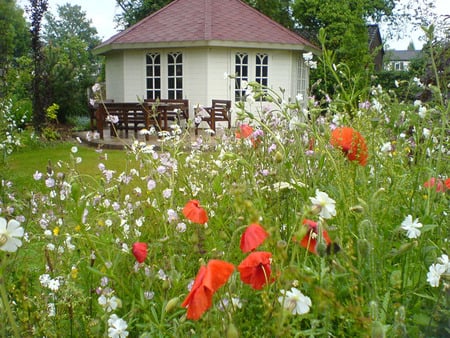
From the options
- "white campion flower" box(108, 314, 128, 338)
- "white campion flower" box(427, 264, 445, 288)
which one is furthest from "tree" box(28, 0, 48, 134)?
"white campion flower" box(427, 264, 445, 288)

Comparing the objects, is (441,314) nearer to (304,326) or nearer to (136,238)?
(304,326)

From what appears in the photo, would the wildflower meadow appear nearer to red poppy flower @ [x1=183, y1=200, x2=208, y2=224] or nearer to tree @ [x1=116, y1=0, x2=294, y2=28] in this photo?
red poppy flower @ [x1=183, y1=200, x2=208, y2=224]

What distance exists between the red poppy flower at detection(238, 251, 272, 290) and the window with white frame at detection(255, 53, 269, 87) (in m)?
13.6

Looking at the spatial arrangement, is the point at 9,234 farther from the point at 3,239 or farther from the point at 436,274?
the point at 436,274

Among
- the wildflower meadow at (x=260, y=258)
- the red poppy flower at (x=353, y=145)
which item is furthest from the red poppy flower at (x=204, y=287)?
the red poppy flower at (x=353, y=145)

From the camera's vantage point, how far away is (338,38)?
1803 centimetres

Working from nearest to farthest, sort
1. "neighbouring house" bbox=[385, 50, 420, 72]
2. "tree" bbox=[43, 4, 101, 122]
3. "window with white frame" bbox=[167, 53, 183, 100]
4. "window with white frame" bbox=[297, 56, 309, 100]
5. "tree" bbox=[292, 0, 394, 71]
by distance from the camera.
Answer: "neighbouring house" bbox=[385, 50, 420, 72], "window with white frame" bbox=[167, 53, 183, 100], "tree" bbox=[43, 4, 101, 122], "window with white frame" bbox=[297, 56, 309, 100], "tree" bbox=[292, 0, 394, 71]

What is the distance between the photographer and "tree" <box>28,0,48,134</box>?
36.6 feet

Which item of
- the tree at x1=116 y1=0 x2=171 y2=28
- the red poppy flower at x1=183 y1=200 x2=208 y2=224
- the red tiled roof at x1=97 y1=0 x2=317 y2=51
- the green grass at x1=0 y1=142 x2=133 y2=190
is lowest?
the green grass at x1=0 y1=142 x2=133 y2=190

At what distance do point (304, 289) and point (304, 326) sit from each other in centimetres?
17

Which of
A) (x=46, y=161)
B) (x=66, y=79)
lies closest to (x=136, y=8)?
(x=66, y=79)

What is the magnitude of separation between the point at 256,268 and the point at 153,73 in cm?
1373

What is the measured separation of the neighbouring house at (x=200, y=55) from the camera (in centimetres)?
1377

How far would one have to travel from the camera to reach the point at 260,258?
3.28ft
